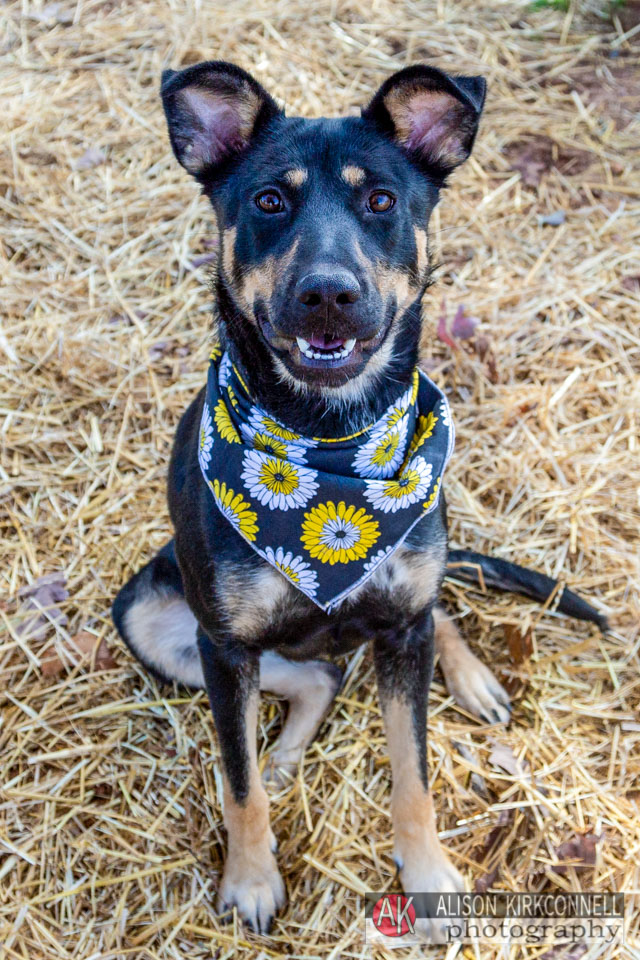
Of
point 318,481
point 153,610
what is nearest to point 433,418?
point 318,481

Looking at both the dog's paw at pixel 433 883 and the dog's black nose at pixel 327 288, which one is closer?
the dog's black nose at pixel 327 288

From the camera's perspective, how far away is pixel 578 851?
3.08 meters

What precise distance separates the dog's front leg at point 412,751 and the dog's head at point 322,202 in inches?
36.6

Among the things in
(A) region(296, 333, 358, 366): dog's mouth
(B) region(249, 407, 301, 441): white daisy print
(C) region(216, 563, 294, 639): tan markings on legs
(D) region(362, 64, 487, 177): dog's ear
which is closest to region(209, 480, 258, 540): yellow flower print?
(C) region(216, 563, 294, 639): tan markings on legs

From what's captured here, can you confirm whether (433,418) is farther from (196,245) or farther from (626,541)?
(196,245)

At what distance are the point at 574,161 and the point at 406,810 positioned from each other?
4.12 meters

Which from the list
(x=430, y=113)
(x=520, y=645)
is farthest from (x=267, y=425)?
(x=520, y=645)

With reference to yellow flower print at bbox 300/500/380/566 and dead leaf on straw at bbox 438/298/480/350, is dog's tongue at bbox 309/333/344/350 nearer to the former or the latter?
yellow flower print at bbox 300/500/380/566

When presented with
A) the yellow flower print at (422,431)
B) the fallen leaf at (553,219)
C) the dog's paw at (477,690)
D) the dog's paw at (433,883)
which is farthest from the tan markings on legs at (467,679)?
the fallen leaf at (553,219)

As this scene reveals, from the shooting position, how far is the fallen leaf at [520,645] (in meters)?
3.63

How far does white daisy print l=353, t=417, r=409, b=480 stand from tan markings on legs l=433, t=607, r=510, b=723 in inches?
36.4

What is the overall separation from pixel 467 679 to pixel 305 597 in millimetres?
1071

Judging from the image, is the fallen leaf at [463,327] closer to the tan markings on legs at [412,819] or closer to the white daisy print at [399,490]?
the white daisy print at [399,490]

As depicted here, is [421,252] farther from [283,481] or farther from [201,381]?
[201,381]
